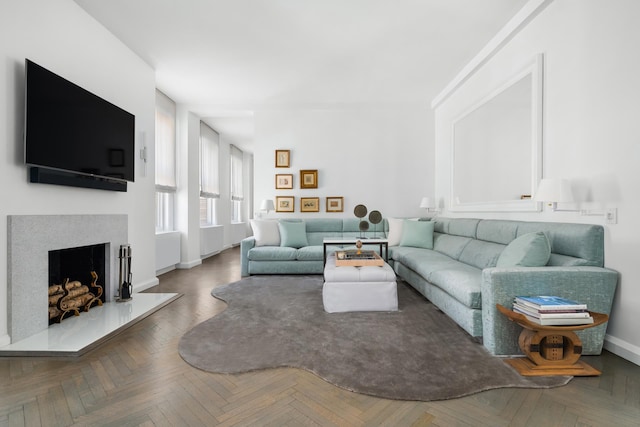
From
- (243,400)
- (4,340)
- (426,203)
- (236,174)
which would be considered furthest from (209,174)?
(243,400)

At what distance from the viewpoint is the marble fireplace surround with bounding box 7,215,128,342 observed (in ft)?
7.50

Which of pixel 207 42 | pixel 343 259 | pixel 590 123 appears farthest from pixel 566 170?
pixel 207 42

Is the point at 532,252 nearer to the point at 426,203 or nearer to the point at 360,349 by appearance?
the point at 360,349

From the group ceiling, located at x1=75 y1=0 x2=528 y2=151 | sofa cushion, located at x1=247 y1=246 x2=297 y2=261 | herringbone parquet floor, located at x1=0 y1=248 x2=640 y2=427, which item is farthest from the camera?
sofa cushion, located at x1=247 y1=246 x2=297 y2=261

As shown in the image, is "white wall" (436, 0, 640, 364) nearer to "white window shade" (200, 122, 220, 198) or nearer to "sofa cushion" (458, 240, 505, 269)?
"sofa cushion" (458, 240, 505, 269)

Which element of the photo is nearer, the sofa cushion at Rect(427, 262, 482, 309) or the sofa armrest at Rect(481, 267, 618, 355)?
the sofa armrest at Rect(481, 267, 618, 355)

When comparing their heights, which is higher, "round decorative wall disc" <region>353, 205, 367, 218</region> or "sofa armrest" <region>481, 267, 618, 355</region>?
"round decorative wall disc" <region>353, 205, 367, 218</region>

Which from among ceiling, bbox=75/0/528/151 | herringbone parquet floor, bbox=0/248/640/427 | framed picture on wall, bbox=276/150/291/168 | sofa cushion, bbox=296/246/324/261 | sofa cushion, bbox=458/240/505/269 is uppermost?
ceiling, bbox=75/0/528/151

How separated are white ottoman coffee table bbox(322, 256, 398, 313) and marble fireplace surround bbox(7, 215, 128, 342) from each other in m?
2.33

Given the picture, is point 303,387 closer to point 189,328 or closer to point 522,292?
point 189,328

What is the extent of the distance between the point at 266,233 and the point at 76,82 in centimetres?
299

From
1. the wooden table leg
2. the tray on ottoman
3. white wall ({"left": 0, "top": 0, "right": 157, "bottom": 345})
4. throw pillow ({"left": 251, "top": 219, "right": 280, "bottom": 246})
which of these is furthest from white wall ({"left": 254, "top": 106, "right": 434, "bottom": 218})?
the wooden table leg

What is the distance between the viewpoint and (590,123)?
2.42 m

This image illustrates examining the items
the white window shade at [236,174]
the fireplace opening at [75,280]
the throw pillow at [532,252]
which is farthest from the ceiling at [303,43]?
the white window shade at [236,174]
